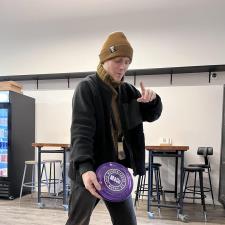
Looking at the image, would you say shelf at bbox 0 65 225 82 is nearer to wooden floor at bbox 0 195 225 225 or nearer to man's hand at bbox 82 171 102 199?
wooden floor at bbox 0 195 225 225

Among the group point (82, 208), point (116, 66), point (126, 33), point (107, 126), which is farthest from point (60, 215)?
point (126, 33)

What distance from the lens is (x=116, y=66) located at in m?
1.13

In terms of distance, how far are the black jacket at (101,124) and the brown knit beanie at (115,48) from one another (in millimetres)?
108

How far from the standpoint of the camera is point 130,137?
1.20 metres

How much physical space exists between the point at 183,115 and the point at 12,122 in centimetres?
271

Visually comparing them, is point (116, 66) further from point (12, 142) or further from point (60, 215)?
point (12, 142)

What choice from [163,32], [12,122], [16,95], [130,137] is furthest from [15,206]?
[163,32]

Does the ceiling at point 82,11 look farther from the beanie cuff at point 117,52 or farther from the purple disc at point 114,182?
the purple disc at point 114,182

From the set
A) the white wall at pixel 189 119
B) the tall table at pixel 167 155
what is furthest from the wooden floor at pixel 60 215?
the white wall at pixel 189 119

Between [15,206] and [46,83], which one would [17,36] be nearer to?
[46,83]

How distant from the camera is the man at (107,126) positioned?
102 centimetres

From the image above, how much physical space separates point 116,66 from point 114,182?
481 millimetres

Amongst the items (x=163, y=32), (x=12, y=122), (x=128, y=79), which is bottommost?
(x=12, y=122)

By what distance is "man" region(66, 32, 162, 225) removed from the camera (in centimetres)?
102
